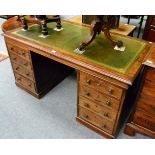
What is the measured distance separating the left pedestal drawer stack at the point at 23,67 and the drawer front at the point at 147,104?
3.64 feet

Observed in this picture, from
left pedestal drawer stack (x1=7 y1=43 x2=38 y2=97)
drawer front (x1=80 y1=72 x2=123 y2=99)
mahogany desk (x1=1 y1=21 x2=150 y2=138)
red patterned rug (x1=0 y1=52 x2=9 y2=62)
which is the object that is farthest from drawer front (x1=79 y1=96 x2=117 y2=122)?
red patterned rug (x1=0 y1=52 x2=9 y2=62)

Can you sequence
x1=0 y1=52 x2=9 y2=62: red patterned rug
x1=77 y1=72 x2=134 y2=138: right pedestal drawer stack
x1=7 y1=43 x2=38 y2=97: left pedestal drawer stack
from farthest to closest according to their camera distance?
x1=0 y1=52 x2=9 y2=62: red patterned rug → x1=7 y1=43 x2=38 y2=97: left pedestal drawer stack → x1=77 y1=72 x2=134 y2=138: right pedestal drawer stack

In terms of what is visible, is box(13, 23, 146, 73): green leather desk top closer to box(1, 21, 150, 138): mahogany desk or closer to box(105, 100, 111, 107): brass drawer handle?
box(1, 21, 150, 138): mahogany desk

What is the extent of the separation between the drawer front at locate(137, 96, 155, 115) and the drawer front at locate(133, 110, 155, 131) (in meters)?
0.06

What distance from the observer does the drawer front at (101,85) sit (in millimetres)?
1243

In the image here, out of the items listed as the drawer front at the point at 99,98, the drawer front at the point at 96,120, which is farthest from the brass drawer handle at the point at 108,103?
the drawer front at the point at 96,120

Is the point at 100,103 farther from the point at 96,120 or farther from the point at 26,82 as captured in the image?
the point at 26,82

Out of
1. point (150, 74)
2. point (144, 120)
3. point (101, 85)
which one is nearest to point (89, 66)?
point (101, 85)

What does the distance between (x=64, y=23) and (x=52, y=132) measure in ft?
3.92

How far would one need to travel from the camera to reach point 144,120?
1.47 meters

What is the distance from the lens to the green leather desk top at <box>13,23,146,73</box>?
4.26ft

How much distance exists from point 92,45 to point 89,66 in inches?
12.6

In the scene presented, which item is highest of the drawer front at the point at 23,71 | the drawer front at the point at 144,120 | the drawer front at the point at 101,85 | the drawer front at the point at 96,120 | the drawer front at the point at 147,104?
the drawer front at the point at 101,85

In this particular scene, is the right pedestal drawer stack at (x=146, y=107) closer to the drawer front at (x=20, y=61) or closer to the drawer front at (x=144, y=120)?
the drawer front at (x=144, y=120)
